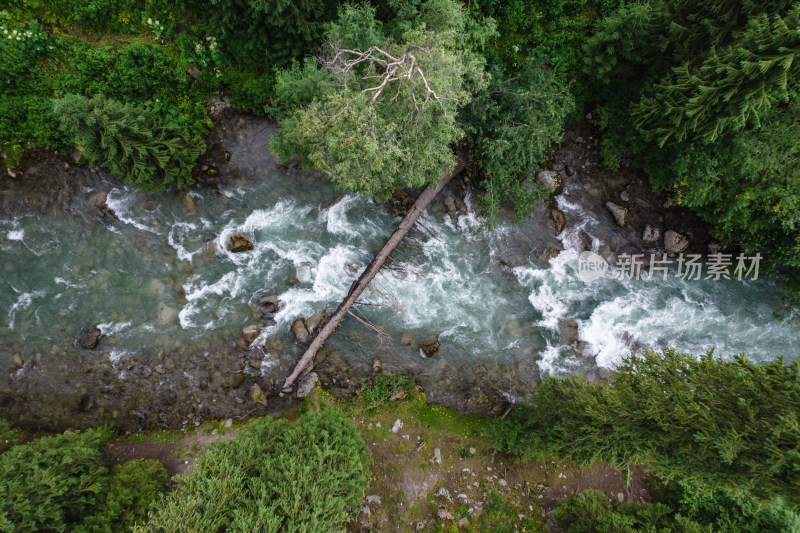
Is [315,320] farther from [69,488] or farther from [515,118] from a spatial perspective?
[515,118]

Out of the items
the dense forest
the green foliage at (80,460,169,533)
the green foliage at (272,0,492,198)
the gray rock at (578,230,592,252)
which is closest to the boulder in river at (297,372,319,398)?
the dense forest

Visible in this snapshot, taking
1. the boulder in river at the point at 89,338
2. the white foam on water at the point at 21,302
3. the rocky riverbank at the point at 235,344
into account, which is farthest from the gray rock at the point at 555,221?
the white foam on water at the point at 21,302

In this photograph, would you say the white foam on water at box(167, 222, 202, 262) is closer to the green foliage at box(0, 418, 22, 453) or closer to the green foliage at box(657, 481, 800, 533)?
the green foliage at box(0, 418, 22, 453)

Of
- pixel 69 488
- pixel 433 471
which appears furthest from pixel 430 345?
pixel 69 488

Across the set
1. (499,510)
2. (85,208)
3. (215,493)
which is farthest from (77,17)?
(499,510)

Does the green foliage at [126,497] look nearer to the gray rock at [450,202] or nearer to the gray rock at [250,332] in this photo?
the gray rock at [250,332]

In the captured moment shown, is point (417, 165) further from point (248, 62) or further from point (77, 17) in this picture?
point (77, 17)
